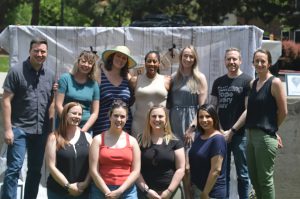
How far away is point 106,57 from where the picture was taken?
655 centimetres

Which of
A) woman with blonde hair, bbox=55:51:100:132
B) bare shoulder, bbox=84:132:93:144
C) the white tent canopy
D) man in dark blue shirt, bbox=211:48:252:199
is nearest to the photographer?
bare shoulder, bbox=84:132:93:144

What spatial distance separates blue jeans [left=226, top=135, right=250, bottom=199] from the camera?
6595mm

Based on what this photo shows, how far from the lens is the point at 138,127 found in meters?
6.42

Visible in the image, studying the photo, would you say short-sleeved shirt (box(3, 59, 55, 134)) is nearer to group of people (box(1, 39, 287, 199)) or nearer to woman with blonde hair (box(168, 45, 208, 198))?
group of people (box(1, 39, 287, 199))

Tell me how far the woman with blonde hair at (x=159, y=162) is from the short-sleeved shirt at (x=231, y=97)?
0.95m

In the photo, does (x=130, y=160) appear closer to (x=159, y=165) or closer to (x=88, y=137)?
(x=159, y=165)

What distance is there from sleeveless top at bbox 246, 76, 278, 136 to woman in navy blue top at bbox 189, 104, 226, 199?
572 millimetres

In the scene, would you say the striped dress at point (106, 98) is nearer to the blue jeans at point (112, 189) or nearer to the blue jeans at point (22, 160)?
the blue jeans at point (22, 160)

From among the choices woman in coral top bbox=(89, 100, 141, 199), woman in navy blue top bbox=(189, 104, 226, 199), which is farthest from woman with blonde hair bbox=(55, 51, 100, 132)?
woman in navy blue top bbox=(189, 104, 226, 199)

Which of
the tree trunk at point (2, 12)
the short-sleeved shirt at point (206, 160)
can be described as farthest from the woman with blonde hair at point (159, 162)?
the tree trunk at point (2, 12)

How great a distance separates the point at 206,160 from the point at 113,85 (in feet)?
4.49

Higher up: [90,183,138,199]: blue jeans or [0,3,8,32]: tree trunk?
[0,3,8,32]: tree trunk

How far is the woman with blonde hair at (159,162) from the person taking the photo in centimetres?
571

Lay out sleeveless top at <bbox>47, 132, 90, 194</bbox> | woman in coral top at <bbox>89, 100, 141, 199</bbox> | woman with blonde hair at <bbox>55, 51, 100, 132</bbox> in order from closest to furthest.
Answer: woman in coral top at <bbox>89, 100, 141, 199</bbox> → sleeveless top at <bbox>47, 132, 90, 194</bbox> → woman with blonde hair at <bbox>55, 51, 100, 132</bbox>
